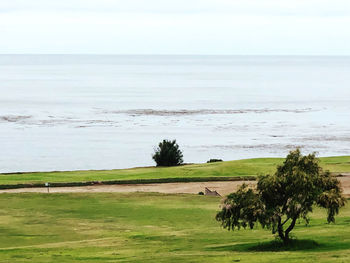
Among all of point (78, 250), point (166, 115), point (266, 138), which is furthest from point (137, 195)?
point (166, 115)

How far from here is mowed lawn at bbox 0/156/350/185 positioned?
63500 millimetres

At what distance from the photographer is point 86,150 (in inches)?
3762

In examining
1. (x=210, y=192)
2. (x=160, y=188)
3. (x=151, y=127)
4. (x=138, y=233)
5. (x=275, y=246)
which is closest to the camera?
(x=275, y=246)

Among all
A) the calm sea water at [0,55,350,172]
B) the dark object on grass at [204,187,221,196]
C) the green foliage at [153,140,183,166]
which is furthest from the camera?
the calm sea water at [0,55,350,172]

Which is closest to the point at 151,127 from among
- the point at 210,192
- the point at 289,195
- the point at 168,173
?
the point at 168,173

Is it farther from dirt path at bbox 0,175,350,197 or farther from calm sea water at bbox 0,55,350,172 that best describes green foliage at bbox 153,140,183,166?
dirt path at bbox 0,175,350,197

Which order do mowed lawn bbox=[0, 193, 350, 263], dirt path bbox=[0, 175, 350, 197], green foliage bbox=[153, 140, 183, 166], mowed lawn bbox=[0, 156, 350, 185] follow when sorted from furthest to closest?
green foliage bbox=[153, 140, 183, 166]
mowed lawn bbox=[0, 156, 350, 185]
dirt path bbox=[0, 175, 350, 197]
mowed lawn bbox=[0, 193, 350, 263]

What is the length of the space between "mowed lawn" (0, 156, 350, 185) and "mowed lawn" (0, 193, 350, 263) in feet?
33.1

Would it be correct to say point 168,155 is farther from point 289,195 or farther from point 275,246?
point 289,195

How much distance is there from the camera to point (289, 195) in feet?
105

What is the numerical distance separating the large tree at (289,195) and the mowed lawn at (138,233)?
140 centimetres

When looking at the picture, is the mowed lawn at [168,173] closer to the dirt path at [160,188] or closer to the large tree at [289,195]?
the dirt path at [160,188]

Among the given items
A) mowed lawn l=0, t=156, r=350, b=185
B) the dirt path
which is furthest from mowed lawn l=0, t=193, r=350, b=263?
mowed lawn l=0, t=156, r=350, b=185

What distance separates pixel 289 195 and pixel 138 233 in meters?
10.3
